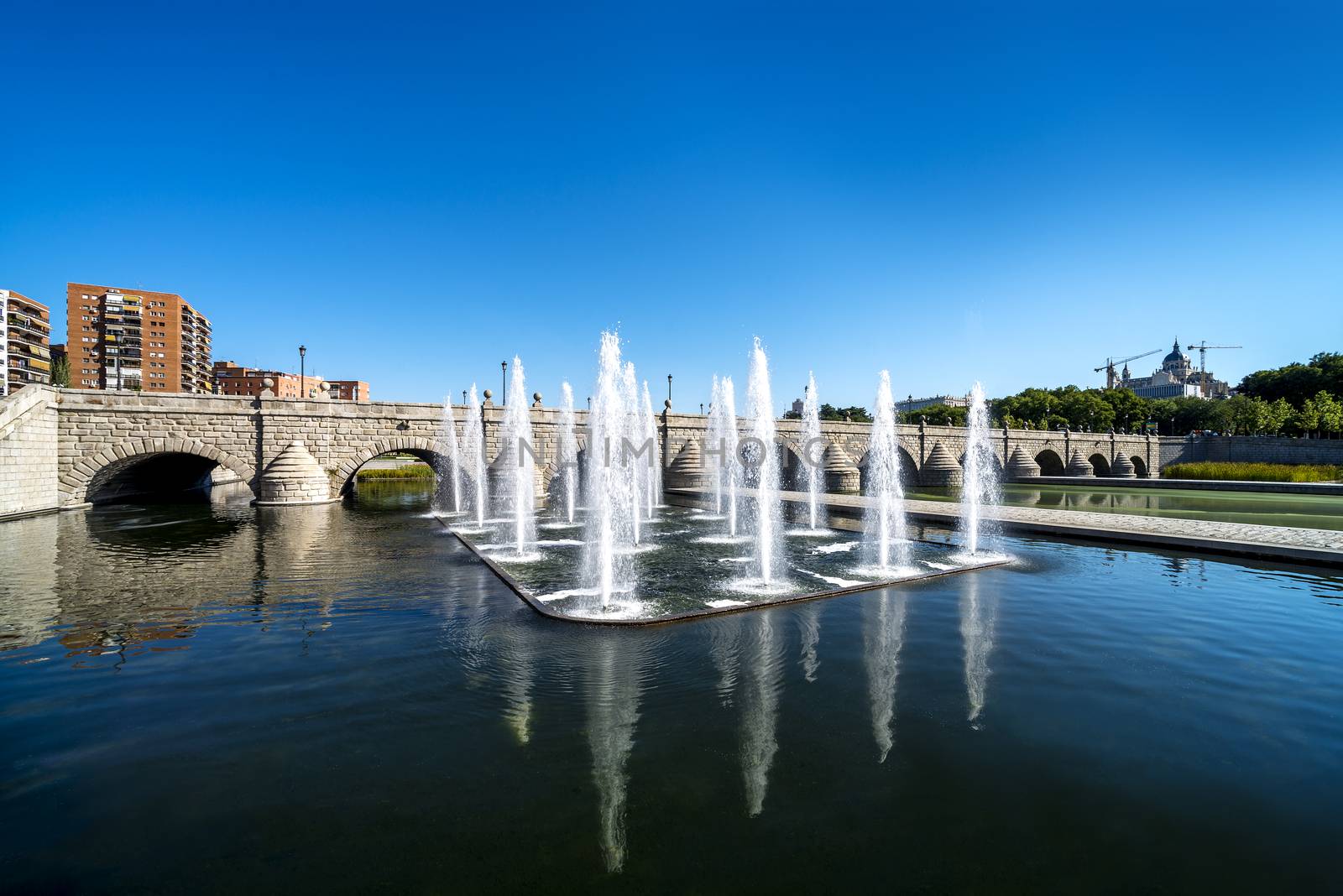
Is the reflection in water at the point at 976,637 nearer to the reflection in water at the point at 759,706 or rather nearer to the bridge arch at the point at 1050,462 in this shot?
the reflection in water at the point at 759,706

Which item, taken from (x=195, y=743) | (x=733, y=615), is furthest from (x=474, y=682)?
→ (x=733, y=615)

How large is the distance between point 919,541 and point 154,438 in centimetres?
2960

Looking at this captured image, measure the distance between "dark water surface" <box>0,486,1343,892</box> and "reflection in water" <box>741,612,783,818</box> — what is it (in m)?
0.03

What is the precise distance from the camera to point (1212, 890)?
3441mm

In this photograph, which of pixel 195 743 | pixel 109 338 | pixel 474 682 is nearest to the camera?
pixel 195 743

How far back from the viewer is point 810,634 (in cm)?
810

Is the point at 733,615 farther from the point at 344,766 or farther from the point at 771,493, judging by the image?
the point at 771,493

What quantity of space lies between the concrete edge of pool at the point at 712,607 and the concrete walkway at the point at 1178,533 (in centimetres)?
437

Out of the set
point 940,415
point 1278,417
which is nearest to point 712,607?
point 1278,417

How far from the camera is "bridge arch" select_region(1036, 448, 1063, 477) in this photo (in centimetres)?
5753

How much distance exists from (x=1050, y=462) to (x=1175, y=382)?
159473 mm

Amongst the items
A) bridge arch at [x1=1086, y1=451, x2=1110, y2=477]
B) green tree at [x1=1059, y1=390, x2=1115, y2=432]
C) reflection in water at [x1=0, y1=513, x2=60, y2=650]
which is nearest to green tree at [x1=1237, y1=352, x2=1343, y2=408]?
green tree at [x1=1059, y1=390, x2=1115, y2=432]

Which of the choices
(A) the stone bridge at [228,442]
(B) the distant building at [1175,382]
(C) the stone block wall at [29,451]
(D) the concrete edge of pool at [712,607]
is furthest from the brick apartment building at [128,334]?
(B) the distant building at [1175,382]

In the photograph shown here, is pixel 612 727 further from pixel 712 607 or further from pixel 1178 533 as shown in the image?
pixel 1178 533
